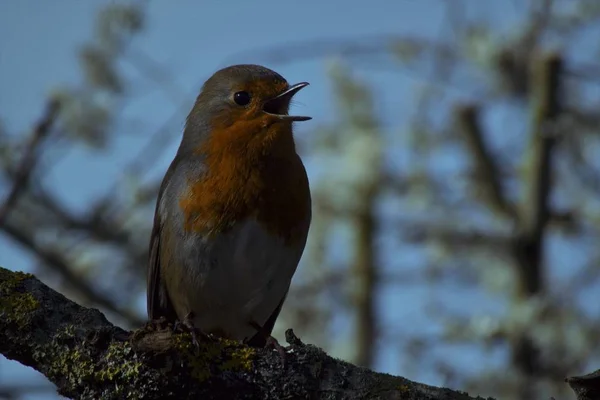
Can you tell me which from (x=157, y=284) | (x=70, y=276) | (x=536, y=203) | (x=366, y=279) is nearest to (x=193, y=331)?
(x=157, y=284)

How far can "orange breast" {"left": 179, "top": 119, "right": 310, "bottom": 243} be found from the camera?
4547 millimetres

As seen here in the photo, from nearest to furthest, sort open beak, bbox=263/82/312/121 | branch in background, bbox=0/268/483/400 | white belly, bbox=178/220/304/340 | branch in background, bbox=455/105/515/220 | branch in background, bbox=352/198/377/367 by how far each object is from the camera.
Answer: branch in background, bbox=0/268/483/400 < white belly, bbox=178/220/304/340 < open beak, bbox=263/82/312/121 < branch in background, bbox=455/105/515/220 < branch in background, bbox=352/198/377/367

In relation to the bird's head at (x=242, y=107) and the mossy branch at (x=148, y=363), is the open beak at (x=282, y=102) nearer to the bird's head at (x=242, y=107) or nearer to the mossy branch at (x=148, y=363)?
the bird's head at (x=242, y=107)

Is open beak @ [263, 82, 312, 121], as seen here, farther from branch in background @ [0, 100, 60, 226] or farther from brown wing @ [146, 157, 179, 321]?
branch in background @ [0, 100, 60, 226]

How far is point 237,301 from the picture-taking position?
15.6 ft

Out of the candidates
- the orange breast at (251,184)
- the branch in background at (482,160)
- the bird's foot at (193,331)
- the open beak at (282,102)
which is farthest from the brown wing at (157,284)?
the branch in background at (482,160)

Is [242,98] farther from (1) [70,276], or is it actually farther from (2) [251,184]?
(1) [70,276]

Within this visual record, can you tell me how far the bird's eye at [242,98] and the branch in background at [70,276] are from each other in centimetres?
195

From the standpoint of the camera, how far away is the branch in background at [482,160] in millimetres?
7293

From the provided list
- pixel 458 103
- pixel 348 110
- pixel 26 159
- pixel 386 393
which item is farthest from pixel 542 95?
pixel 386 393

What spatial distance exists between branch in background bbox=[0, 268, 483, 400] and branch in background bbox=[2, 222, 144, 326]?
121 inches

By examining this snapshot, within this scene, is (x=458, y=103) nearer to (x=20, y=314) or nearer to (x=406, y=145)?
(x=406, y=145)

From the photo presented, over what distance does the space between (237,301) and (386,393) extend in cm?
161

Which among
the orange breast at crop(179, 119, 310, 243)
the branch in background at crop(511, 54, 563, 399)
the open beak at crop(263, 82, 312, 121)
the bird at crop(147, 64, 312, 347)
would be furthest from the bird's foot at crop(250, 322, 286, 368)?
the branch in background at crop(511, 54, 563, 399)
